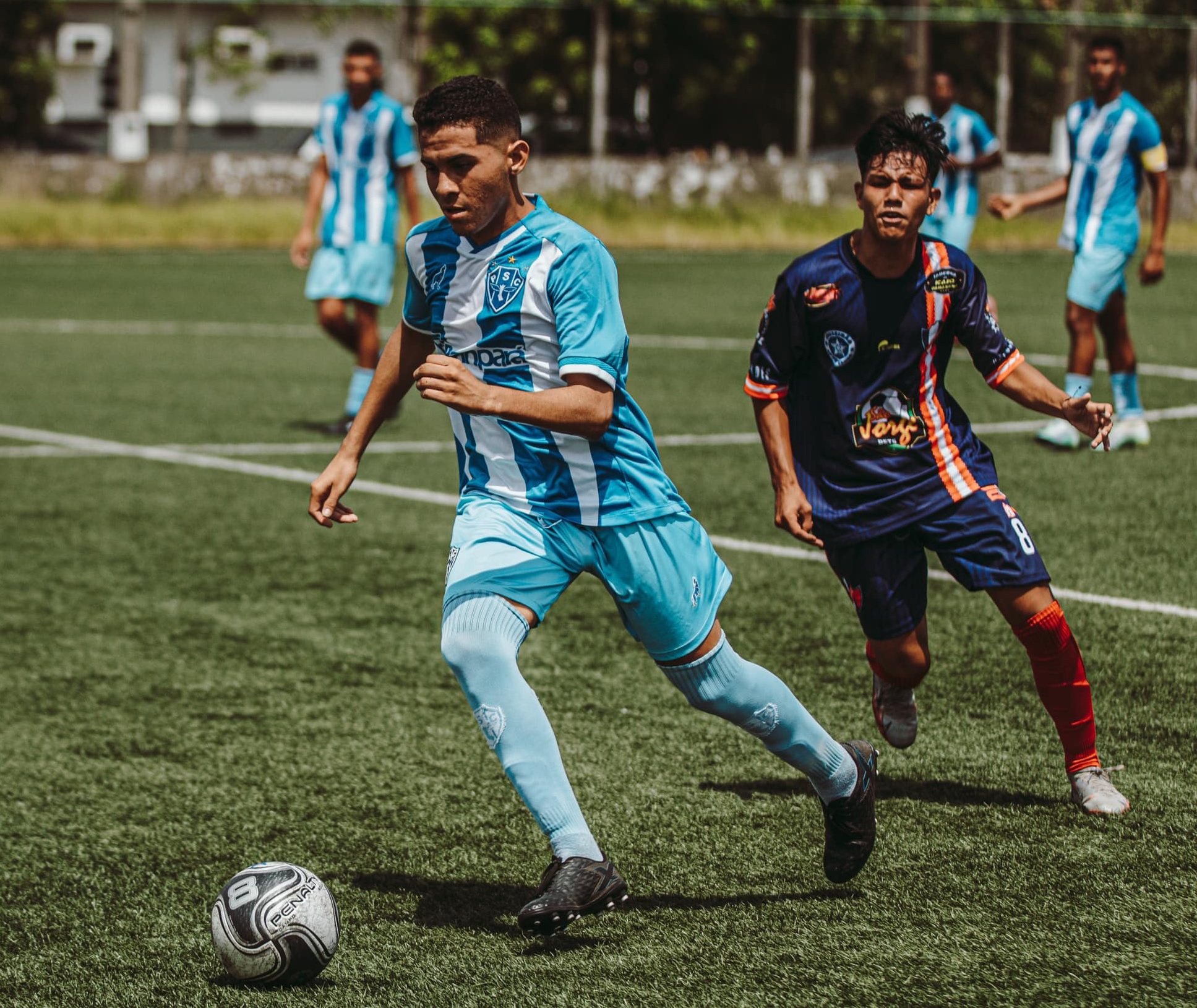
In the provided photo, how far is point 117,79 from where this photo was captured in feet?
207

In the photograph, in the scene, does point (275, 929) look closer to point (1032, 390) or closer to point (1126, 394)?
point (1032, 390)

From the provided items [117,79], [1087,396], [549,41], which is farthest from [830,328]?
[117,79]

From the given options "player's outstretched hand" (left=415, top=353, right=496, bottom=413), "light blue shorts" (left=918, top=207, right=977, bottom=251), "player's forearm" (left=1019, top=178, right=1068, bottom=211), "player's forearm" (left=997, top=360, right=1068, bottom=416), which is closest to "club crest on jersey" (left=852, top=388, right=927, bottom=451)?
"player's forearm" (left=997, top=360, right=1068, bottom=416)

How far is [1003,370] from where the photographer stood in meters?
4.59

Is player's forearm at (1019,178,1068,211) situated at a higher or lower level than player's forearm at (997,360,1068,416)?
higher

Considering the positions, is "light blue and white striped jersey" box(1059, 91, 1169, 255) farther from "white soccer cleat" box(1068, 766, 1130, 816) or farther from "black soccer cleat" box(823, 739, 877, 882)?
"black soccer cleat" box(823, 739, 877, 882)

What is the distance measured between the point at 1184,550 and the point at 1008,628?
160cm

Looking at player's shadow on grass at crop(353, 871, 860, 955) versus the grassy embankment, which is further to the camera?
the grassy embankment

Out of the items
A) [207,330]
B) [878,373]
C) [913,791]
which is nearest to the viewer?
[878,373]

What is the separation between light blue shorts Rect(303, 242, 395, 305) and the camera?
11109 mm

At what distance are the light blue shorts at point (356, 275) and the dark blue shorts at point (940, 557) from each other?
6.76 metres

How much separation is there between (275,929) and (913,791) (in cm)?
196

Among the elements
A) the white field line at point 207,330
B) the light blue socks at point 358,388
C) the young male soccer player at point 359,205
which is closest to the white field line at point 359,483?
the light blue socks at point 358,388

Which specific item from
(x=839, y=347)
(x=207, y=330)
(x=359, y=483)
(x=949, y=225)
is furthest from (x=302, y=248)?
(x=839, y=347)
